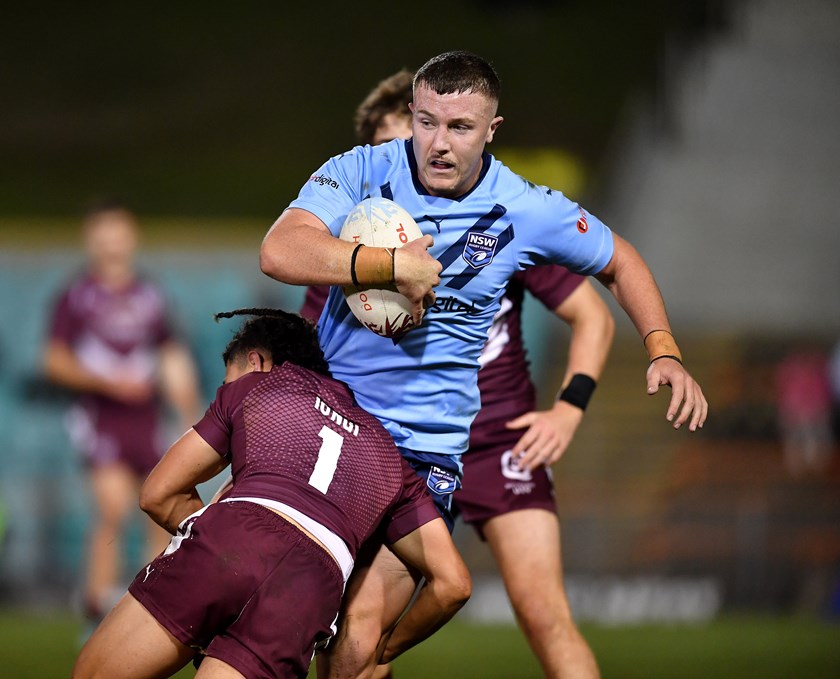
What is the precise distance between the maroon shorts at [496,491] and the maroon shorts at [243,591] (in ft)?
5.35

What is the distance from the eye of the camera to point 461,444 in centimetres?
459

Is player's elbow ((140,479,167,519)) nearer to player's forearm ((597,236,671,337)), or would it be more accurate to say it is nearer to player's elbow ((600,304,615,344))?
player's forearm ((597,236,671,337))

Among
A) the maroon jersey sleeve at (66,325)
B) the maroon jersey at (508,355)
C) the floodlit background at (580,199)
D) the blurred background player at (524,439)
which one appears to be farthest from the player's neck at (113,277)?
the maroon jersey at (508,355)

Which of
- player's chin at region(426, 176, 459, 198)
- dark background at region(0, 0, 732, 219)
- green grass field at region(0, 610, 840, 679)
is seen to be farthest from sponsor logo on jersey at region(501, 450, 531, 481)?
dark background at region(0, 0, 732, 219)

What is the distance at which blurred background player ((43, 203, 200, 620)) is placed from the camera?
29.5ft

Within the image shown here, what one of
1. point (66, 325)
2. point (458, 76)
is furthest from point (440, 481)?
point (66, 325)

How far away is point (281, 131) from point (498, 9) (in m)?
4.69

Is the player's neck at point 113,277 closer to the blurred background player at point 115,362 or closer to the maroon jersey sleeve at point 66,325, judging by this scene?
the blurred background player at point 115,362

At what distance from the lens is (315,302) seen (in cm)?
519

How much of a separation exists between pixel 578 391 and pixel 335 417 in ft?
5.81

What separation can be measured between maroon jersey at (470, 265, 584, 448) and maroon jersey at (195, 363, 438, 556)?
53.2 inches

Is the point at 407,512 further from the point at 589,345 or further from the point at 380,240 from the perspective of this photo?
the point at 589,345

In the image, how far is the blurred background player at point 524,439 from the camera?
203 inches

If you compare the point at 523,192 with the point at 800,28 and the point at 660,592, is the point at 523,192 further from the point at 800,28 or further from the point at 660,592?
the point at 800,28
